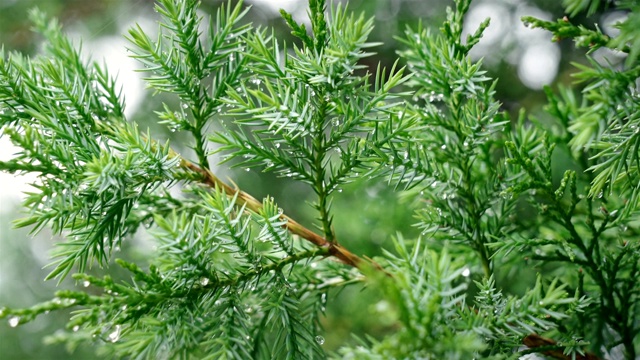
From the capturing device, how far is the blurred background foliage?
144cm

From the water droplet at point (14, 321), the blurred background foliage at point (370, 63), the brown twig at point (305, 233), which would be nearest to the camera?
the water droplet at point (14, 321)

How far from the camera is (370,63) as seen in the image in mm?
2209

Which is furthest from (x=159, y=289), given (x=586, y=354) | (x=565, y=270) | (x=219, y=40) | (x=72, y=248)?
(x=565, y=270)

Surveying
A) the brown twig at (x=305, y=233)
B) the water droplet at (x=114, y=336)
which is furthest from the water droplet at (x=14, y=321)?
the brown twig at (x=305, y=233)

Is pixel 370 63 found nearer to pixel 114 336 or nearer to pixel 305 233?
pixel 305 233

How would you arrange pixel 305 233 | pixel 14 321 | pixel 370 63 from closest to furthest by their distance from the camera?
pixel 14 321 < pixel 305 233 < pixel 370 63

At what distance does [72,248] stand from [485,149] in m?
0.60

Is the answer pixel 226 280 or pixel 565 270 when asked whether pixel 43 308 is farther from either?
pixel 565 270

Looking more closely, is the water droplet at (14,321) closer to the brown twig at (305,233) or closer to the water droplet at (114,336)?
the water droplet at (114,336)

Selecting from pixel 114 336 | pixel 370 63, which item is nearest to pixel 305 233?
pixel 114 336

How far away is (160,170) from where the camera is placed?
27.1 inches

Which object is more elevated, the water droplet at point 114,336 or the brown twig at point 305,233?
the brown twig at point 305,233

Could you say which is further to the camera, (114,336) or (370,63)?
(370,63)

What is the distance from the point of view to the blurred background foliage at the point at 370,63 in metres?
1.44
